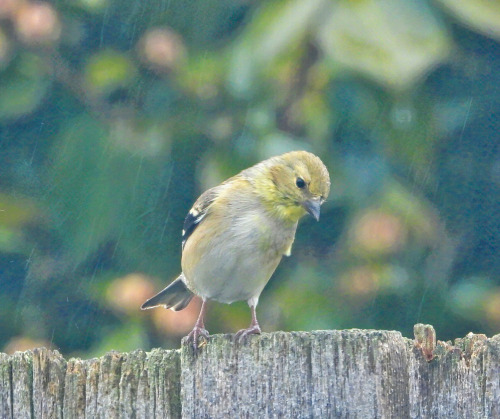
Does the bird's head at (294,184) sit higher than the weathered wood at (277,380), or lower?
higher

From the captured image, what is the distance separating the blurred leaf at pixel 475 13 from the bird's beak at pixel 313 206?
824 mm

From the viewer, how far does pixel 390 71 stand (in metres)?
3.58

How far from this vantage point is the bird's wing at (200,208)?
14.1 ft

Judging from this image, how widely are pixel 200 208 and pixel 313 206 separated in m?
0.59

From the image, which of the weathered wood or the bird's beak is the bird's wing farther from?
the weathered wood

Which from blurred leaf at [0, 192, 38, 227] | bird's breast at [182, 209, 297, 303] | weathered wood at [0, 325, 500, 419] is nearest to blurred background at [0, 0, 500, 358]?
blurred leaf at [0, 192, 38, 227]

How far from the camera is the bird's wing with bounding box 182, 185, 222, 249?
14.1 ft

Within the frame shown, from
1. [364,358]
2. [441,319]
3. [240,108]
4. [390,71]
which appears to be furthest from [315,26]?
[364,358]

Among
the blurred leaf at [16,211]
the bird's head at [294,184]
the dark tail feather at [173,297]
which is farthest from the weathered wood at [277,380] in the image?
the blurred leaf at [16,211]

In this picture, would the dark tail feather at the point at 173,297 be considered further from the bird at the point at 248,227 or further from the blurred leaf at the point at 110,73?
→ the blurred leaf at the point at 110,73

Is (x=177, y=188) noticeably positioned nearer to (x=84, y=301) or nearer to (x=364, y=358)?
(x=84, y=301)

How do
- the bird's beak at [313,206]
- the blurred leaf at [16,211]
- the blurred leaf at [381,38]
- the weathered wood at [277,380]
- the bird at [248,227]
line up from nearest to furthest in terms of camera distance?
the weathered wood at [277,380]
the blurred leaf at [381,38]
the bird's beak at [313,206]
the bird at [248,227]
the blurred leaf at [16,211]

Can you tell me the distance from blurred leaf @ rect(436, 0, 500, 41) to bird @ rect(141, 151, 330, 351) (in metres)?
0.73

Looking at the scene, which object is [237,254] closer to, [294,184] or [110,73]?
[294,184]
